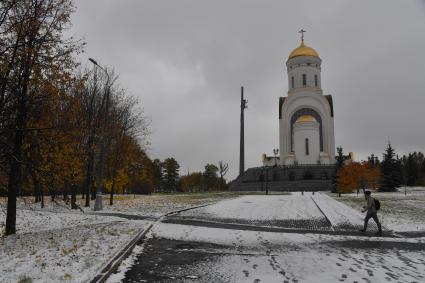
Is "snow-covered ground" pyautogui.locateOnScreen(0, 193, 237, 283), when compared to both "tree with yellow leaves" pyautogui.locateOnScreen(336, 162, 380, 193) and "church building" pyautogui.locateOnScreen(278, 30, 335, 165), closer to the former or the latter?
"tree with yellow leaves" pyautogui.locateOnScreen(336, 162, 380, 193)

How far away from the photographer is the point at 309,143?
6700 cm

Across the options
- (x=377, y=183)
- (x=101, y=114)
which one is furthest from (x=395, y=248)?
(x=377, y=183)

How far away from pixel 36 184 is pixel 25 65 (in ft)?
Answer: 10.7

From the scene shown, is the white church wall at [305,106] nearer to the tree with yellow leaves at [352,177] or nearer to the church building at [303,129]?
the church building at [303,129]

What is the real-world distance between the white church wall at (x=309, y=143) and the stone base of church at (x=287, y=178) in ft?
21.8

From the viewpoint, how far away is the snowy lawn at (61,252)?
659cm

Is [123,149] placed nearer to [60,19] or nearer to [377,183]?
[60,19]

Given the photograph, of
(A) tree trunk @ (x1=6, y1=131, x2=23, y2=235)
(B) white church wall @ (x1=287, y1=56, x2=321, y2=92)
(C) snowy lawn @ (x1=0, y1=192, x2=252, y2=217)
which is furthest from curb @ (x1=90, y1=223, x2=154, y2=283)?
(B) white church wall @ (x1=287, y1=56, x2=321, y2=92)

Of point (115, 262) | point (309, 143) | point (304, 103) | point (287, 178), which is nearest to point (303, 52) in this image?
point (304, 103)

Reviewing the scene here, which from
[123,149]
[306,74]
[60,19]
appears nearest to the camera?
[60,19]

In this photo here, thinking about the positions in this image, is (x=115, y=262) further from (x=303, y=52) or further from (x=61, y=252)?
(x=303, y=52)

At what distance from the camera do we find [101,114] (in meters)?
21.8

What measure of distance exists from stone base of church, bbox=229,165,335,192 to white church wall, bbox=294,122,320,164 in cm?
665

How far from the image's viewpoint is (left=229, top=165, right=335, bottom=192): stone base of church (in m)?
55.2
